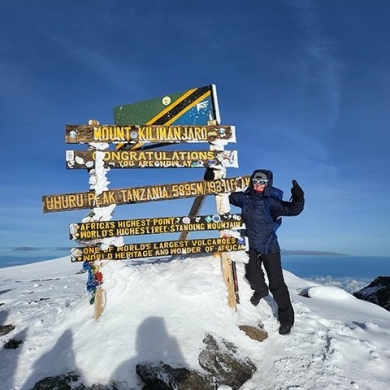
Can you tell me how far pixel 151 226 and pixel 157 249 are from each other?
1.40 feet

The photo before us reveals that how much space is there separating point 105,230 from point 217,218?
2.06 m

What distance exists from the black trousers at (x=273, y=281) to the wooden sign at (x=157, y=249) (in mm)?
370

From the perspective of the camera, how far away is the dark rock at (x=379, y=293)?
12.8 m

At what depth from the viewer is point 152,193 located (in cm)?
632

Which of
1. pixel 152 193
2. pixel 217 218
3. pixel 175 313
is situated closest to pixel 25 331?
pixel 175 313

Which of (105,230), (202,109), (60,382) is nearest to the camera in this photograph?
(60,382)

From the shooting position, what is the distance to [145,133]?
657cm

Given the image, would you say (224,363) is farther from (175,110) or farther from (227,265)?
(175,110)

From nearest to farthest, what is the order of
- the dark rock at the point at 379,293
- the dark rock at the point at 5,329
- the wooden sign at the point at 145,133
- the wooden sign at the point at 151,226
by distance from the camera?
the wooden sign at the point at 151,226, the wooden sign at the point at 145,133, the dark rock at the point at 5,329, the dark rock at the point at 379,293

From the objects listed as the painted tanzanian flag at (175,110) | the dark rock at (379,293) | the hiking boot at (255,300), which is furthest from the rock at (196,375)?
the dark rock at (379,293)

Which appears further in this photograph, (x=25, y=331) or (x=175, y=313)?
(x=25, y=331)

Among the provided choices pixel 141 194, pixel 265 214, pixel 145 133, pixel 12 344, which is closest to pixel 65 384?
pixel 12 344

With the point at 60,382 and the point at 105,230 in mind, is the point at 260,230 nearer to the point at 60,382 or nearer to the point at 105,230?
the point at 105,230

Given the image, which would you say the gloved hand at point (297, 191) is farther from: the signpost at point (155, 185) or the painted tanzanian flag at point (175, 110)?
the painted tanzanian flag at point (175, 110)
